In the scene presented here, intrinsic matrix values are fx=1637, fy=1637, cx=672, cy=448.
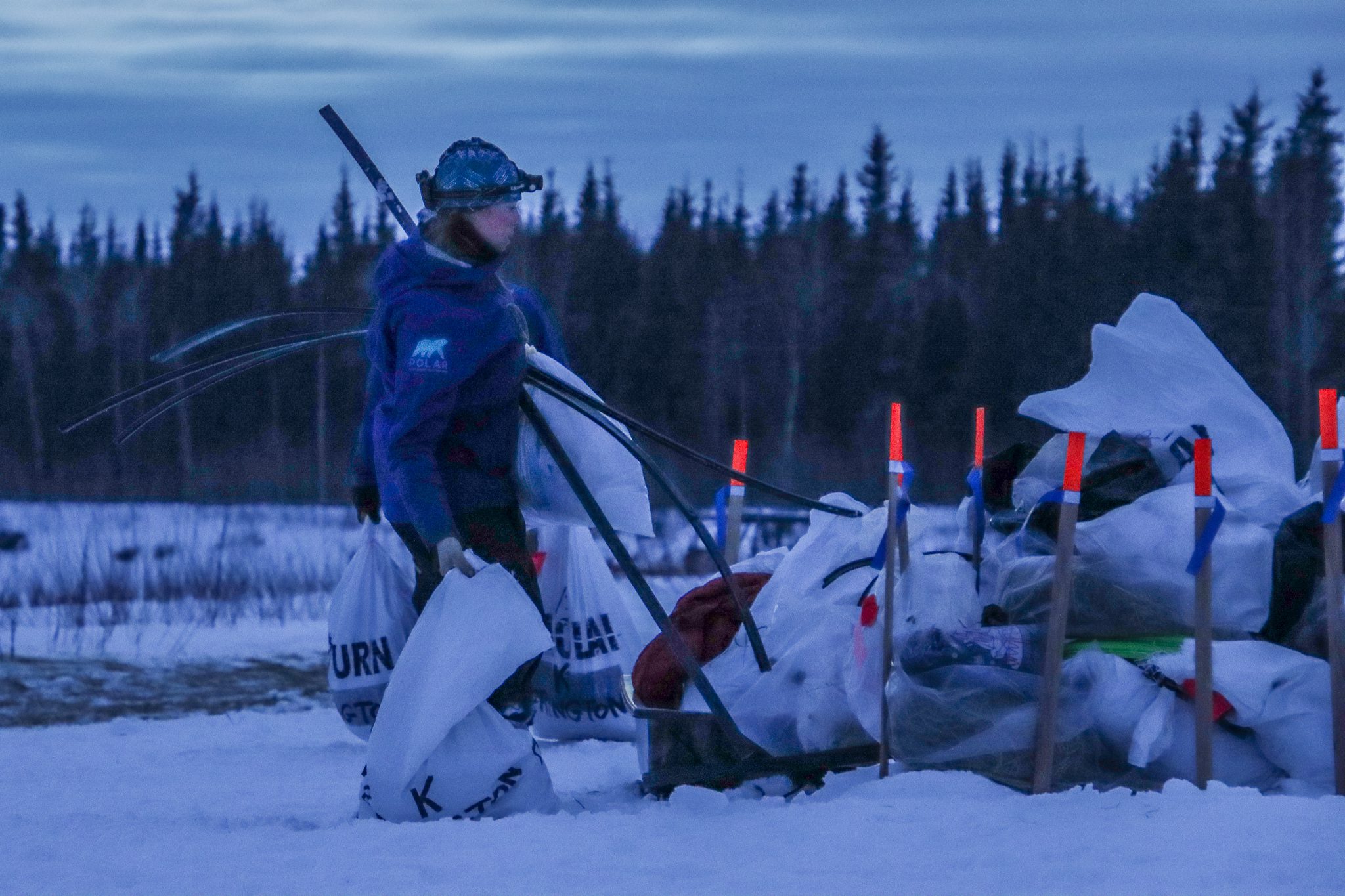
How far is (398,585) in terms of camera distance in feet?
16.1

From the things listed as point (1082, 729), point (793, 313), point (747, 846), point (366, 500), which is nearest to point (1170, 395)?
point (1082, 729)

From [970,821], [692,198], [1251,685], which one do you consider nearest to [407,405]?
[970,821]

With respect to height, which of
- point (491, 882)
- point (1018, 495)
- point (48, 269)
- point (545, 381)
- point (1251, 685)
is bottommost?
point (491, 882)

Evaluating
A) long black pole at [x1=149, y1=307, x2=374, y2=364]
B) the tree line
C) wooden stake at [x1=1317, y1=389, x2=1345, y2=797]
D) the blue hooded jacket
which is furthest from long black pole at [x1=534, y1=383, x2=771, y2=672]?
the tree line

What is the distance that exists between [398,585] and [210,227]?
2573 inches

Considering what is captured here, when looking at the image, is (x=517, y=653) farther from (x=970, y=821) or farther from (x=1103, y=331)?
(x=1103, y=331)

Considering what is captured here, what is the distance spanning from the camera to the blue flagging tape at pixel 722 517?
5.12 metres

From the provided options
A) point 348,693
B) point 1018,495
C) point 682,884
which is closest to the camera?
point 682,884

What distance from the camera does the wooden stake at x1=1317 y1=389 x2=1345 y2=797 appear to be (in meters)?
3.55

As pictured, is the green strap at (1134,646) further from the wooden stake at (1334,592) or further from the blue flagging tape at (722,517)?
the blue flagging tape at (722,517)

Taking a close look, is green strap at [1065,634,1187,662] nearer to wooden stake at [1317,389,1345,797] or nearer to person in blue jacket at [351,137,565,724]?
wooden stake at [1317,389,1345,797]

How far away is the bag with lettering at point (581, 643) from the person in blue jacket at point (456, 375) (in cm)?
103

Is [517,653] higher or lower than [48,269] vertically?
lower

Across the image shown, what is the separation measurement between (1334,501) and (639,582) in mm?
1595
